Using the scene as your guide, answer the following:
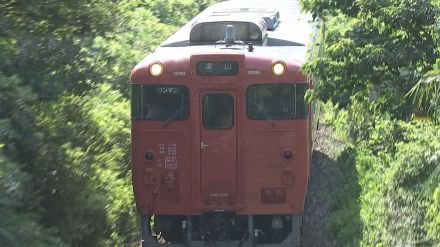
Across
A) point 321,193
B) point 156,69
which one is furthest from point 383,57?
point 321,193

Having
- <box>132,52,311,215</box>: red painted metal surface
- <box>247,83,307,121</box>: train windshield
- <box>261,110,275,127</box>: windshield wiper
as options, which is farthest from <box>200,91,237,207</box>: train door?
<box>261,110,275,127</box>: windshield wiper

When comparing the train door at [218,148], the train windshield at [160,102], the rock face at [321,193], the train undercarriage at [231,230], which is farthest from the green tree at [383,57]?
the rock face at [321,193]

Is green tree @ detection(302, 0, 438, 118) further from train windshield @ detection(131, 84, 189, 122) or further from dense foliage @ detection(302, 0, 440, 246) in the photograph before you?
train windshield @ detection(131, 84, 189, 122)

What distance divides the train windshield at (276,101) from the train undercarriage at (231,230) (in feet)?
4.24

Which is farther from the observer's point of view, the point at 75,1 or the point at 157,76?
the point at 157,76

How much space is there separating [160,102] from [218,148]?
0.94 metres

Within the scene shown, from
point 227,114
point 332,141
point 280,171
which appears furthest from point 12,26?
point 332,141

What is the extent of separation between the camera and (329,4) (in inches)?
401

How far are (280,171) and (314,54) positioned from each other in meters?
2.74

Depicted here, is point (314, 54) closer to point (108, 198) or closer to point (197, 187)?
point (197, 187)

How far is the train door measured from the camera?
9.83 m

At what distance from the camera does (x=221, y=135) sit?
388 inches

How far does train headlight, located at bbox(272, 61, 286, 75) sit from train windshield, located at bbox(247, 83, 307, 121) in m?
0.17

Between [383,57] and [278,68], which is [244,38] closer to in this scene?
[278,68]
